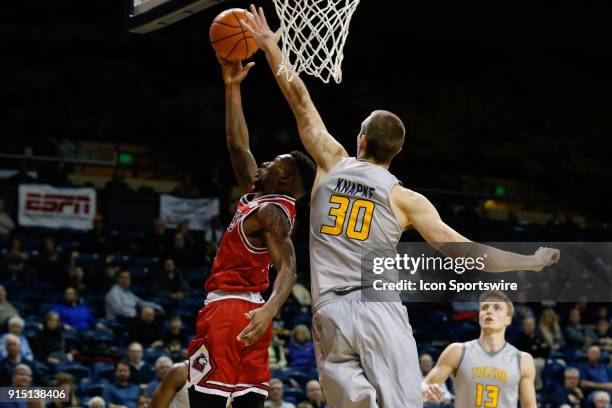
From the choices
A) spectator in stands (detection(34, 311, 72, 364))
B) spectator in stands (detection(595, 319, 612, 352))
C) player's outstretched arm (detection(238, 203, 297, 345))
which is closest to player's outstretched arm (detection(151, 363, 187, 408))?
player's outstretched arm (detection(238, 203, 297, 345))

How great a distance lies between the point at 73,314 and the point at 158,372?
1.97 meters

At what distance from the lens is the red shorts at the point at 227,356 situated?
184 inches

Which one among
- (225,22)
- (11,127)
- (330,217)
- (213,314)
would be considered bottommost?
(213,314)

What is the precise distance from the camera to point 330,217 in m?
4.39

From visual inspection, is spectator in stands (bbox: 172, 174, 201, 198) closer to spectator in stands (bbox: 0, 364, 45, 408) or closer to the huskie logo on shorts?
spectator in stands (bbox: 0, 364, 45, 408)

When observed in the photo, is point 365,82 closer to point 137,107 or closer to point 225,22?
point 137,107

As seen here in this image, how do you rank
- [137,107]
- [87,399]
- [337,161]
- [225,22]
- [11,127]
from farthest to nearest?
[137,107] < [11,127] < [87,399] < [225,22] < [337,161]

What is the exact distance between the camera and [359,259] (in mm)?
4340

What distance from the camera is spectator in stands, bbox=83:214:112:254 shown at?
12547 millimetres

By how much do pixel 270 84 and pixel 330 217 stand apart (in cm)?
1435

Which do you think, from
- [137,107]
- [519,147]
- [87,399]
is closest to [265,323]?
[87,399]

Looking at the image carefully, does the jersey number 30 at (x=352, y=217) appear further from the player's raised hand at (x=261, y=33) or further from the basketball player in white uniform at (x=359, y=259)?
the player's raised hand at (x=261, y=33)

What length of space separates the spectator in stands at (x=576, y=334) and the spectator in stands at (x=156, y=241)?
584 centimetres

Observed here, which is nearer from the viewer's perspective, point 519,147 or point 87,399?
point 87,399
